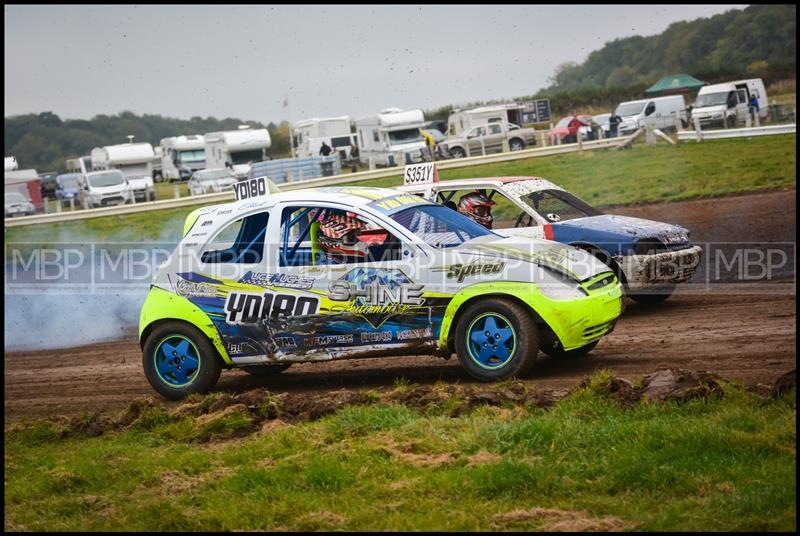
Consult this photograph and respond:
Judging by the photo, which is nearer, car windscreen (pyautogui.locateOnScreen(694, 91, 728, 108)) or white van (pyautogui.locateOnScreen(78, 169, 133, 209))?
car windscreen (pyautogui.locateOnScreen(694, 91, 728, 108))

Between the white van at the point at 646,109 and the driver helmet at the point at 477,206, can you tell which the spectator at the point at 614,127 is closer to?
the white van at the point at 646,109

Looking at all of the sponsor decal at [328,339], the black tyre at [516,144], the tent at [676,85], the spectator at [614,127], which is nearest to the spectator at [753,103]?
the spectator at [614,127]

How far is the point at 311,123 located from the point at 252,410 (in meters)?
40.4

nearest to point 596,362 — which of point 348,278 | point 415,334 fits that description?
point 415,334

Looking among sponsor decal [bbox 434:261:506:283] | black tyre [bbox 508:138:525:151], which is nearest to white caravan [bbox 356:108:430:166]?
black tyre [bbox 508:138:525:151]

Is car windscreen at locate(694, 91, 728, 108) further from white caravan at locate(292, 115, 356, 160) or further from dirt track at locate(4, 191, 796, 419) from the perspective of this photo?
dirt track at locate(4, 191, 796, 419)

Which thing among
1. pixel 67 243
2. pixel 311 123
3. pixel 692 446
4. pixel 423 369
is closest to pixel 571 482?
pixel 692 446

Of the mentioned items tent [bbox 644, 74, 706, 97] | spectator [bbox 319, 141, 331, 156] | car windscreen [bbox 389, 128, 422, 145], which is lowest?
spectator [bbox 319, 141, 331, 156]

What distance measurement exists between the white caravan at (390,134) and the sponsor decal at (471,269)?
32.8 meters

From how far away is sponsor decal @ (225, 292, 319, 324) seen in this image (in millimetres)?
8844

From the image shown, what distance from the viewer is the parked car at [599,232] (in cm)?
1125

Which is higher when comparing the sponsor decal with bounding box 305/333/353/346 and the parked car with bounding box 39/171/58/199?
the parked car with bounding box 39/171/58/199

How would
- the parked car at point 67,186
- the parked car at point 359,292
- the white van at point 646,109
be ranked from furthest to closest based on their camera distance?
the parked car at point 67,186 → the white van at point 646,109 → the parked car at point 359,292

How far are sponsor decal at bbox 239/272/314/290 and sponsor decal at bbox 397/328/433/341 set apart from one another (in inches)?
35.5
